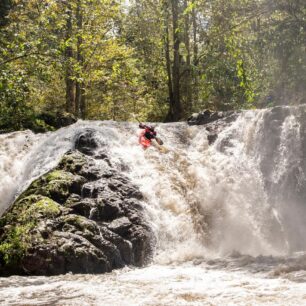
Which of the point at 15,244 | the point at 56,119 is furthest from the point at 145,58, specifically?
the point at 15,244

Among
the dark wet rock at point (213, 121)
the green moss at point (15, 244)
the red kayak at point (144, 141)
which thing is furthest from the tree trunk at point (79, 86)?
the green moss at point (15, 244)

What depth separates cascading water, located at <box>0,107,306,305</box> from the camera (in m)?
6.21

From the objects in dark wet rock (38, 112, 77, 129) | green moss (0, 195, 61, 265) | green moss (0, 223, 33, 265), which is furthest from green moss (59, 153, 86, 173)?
dark wet rock (38, 112, 77, 129)

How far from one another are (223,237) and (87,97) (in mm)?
14144

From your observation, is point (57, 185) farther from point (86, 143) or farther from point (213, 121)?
point (213, 121)

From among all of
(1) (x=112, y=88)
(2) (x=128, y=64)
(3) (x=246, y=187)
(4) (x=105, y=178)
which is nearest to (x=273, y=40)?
(3) (x=246, y=187)

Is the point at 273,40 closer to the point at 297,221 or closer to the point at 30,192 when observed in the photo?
the point at 297,221

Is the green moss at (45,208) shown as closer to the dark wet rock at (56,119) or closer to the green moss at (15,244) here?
the green moss at (15,244)

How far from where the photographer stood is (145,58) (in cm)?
2589

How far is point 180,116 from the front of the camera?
22.2m

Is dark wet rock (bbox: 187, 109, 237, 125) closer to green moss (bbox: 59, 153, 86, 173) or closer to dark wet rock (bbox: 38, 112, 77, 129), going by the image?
dark wet rock (bbox: 38, 112, 77, 129)

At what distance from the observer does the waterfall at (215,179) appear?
10.3 meters

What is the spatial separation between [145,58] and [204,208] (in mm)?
16220

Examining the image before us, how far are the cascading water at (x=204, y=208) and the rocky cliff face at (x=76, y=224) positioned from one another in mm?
422
